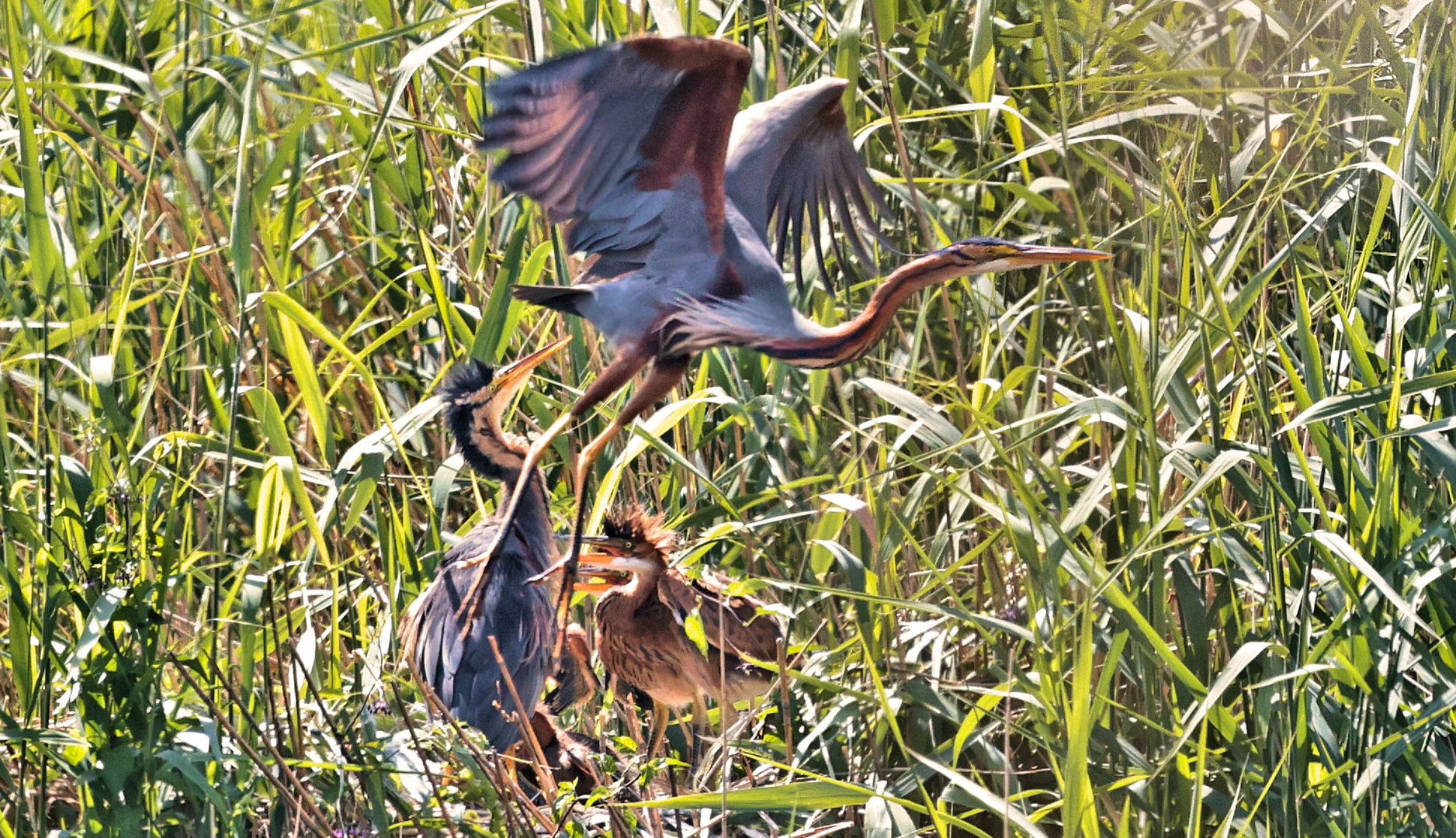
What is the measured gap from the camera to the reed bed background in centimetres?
215

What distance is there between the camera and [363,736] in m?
2.59

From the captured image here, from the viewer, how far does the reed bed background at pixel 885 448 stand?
2146 millimetres

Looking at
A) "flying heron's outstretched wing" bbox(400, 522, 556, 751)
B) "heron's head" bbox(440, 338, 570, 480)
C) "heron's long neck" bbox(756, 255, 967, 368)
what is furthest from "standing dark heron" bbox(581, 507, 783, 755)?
"heron's long neck" bbox(756, 255, 967, 368)

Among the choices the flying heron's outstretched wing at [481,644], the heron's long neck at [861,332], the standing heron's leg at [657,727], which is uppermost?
the heron's long neck at [861,332]

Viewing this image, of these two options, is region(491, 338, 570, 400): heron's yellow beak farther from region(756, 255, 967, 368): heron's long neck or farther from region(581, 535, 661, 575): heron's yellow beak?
region(756, 255, 967, 368): heron's long neck

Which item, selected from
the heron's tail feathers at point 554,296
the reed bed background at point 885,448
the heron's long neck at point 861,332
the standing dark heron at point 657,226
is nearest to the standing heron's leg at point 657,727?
the reed bed background at point 885,448

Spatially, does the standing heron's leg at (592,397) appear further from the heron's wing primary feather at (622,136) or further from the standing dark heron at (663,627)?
the standing dark heron at (663,627)

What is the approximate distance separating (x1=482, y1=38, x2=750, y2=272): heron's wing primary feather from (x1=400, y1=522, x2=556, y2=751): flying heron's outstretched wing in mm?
1034

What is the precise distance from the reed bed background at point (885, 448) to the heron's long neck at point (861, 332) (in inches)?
8.4

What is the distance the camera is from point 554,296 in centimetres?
189

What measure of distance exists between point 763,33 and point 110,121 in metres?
1.37

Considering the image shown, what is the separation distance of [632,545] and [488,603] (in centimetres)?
42

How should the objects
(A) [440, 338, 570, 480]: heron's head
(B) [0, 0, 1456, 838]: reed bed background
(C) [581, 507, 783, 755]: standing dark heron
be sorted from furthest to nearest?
(A) [440, 338, 570, 480]: heron's head → (C) [581, 507, 783, 755]: standing dark heron → (B) [0, 0, 1456, 838]: reed bed background

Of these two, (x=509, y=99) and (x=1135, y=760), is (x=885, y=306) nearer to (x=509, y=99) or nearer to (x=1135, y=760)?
(x=509, y=99)
